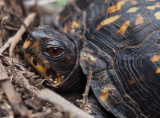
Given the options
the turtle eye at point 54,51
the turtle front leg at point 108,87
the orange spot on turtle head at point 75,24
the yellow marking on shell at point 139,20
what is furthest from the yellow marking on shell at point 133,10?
the turtle eye at point 54,51

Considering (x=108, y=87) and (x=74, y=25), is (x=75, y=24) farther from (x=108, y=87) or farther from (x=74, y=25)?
(x=108, y=87)

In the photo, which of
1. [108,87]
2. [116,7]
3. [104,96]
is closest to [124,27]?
[116,7]

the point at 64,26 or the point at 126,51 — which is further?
the point at 64,26

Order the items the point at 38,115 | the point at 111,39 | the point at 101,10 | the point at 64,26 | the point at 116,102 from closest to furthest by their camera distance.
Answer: the point at 38,115, the point at 116,102, the point at 111,39, the point at 101,10, the point at 64,26

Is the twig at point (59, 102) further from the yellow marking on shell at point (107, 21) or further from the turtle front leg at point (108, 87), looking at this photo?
the yellow marking on shell at point (107, 21)

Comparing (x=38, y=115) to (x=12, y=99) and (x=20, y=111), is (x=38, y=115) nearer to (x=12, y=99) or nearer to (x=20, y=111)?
(x=20, y=111)

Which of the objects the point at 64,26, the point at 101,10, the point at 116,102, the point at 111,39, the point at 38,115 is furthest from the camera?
the point at 64,26

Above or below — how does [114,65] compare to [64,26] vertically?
below

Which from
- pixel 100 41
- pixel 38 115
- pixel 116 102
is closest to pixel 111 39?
pixel 100 41
